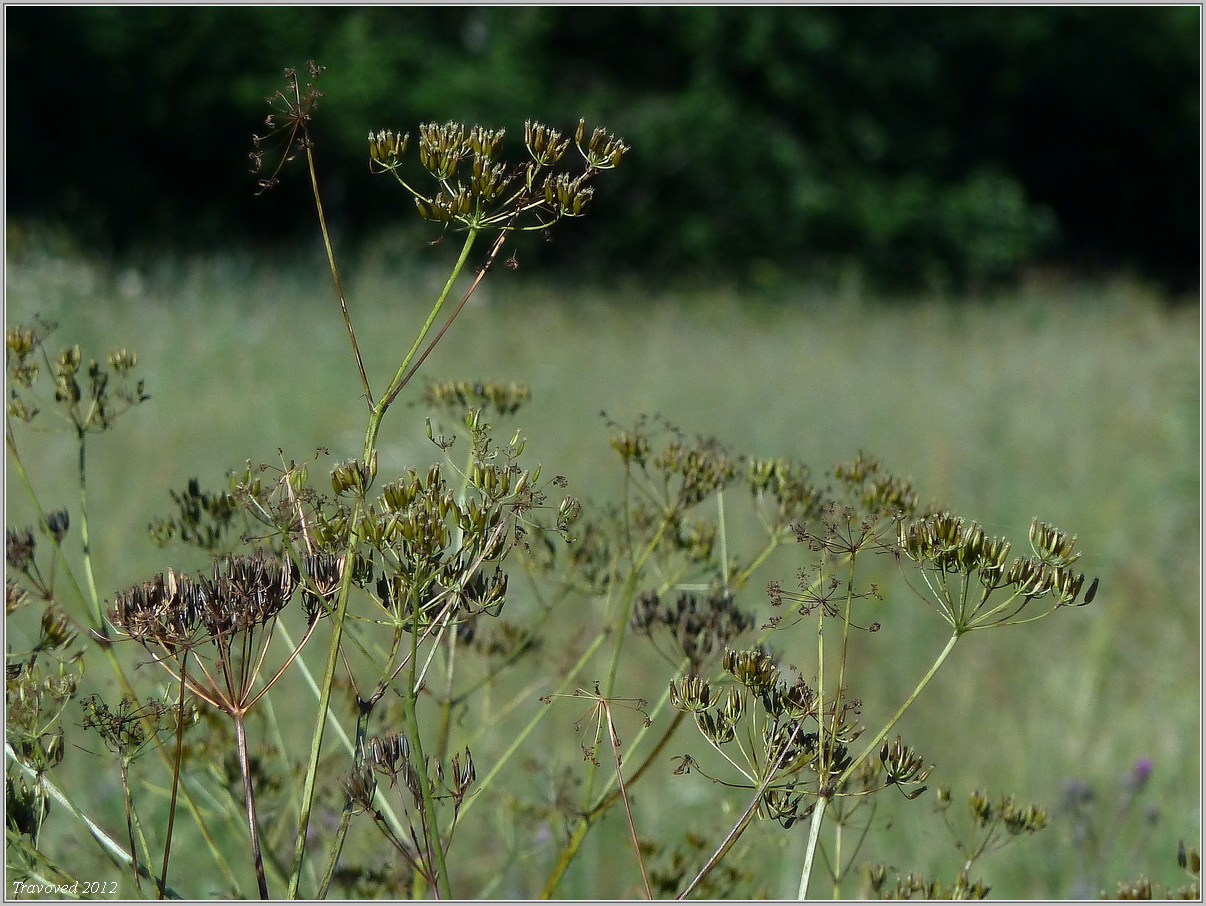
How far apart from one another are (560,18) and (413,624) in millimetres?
19853

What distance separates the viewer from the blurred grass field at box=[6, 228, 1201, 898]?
11.3 feet

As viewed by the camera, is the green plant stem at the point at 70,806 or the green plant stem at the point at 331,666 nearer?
the green plant stem at the point at 331,666

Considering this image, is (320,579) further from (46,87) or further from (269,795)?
(46,87)

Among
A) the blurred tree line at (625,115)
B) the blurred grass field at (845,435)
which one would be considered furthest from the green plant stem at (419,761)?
the blurred tree line at (625,115)

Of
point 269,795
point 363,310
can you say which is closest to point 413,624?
point 269,795

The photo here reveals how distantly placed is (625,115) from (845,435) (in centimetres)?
1157

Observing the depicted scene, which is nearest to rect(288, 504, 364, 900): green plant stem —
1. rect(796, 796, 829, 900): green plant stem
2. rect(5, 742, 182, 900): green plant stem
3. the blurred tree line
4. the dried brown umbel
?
the dried brown umbel

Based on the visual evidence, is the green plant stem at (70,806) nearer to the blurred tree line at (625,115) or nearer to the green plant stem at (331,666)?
the green plant stem at (331,666)

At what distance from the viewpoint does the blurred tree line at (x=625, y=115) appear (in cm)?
1594

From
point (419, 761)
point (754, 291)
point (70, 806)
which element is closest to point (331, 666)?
point (419, 761)

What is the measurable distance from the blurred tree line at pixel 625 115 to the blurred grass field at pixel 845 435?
14.8 ft

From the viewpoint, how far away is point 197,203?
17.2m

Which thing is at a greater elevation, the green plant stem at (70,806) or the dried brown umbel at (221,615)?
the dried brown umbel at (221,615)

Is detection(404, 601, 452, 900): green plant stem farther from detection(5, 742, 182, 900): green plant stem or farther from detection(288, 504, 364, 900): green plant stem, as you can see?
detection(5, 742, 182, 900): green plant stem
